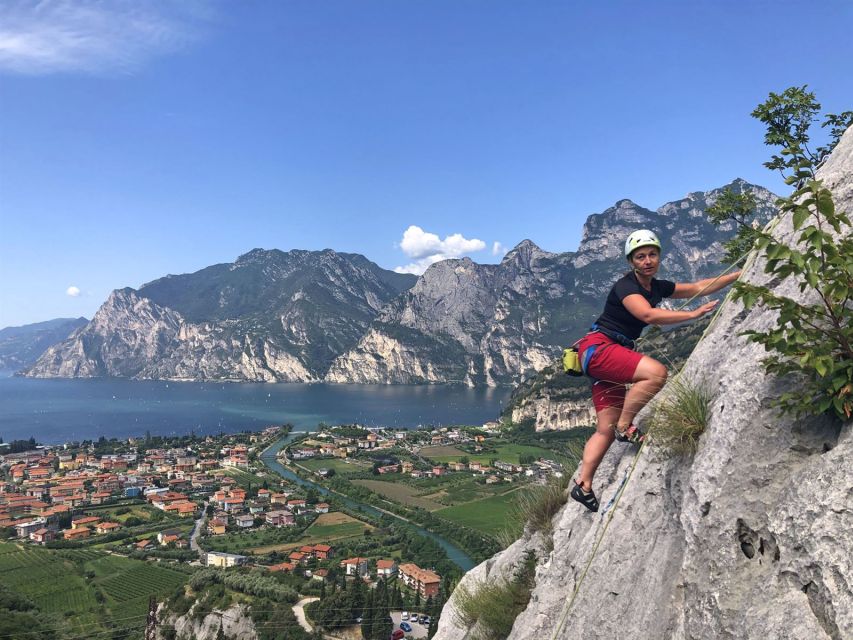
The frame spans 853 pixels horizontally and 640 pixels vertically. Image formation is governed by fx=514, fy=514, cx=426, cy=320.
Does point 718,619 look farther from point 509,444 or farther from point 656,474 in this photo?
point 509,444

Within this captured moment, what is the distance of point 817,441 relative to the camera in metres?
2.82

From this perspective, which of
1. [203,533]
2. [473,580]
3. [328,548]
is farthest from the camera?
[203,533]

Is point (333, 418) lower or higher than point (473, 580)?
lower

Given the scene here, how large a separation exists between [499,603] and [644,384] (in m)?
3.57

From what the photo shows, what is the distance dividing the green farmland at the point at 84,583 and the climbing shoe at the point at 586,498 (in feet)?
169

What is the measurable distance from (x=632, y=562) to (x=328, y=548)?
221ft

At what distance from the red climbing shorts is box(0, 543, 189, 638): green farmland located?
52187mm

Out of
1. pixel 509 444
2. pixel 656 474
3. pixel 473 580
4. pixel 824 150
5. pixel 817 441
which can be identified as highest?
pixel 824 150

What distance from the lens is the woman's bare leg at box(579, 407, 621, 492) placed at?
5031 mm

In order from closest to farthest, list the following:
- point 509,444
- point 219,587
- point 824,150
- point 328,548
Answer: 1. point 824,150
2. point 219,587
3. point 328,548
4. point 509,444

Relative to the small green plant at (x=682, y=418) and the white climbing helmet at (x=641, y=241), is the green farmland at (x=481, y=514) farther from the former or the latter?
the small green plant at (x=682, y=418)

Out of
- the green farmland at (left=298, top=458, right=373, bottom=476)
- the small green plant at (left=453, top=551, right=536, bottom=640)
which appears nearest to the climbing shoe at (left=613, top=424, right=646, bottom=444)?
the small green plant at (left=453, top=551, right=536, bottom=640)

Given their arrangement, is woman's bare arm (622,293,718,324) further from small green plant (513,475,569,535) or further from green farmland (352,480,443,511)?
green farmland (352,480,443,511)

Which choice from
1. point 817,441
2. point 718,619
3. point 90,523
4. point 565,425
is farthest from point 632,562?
point 565,425
